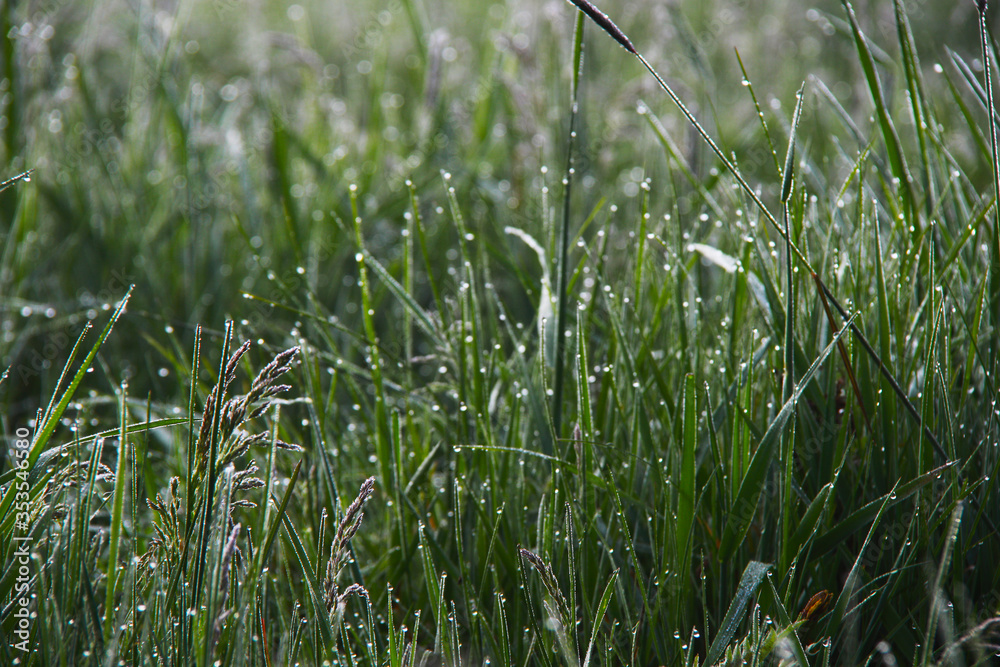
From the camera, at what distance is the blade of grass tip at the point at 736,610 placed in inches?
28.1

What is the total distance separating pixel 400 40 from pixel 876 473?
3139 mm

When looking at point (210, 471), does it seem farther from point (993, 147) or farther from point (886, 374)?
point (993, 147)

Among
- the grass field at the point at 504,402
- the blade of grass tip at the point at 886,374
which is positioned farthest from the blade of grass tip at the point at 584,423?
the blade of grass tip at the point at 886,374

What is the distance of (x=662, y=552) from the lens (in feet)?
2.70

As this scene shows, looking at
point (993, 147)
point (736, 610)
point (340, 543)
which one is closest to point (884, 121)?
point (993, 147)

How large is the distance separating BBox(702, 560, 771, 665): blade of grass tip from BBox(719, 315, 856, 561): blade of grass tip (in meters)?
0.05

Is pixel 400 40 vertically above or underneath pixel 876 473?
above

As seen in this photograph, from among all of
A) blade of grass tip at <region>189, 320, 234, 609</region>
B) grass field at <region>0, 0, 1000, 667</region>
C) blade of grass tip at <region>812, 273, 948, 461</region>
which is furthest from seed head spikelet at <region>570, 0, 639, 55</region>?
blade of grass tip at <region>189, 320, 234, 609</region>

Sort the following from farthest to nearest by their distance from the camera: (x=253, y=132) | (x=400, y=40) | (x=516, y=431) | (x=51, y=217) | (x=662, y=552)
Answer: (x=400, y=40), (x=253, y=132), (x=51, y=217), (x=516, y=431), (x=662, y=552)

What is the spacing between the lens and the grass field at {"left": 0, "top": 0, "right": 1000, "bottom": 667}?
702 mm

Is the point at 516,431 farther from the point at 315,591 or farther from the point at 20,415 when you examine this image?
the point at 20,415

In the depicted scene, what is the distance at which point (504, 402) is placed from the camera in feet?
3.40

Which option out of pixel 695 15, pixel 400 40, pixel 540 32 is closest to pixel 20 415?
pixel 540 32

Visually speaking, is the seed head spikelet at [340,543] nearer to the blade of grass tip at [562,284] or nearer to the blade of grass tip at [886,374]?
the blade of grass tip at [562,284]
